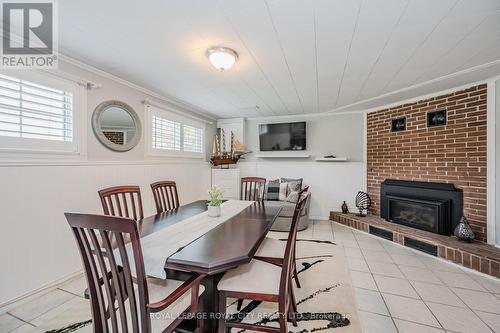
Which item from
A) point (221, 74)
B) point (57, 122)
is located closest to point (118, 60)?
point (57, 122)

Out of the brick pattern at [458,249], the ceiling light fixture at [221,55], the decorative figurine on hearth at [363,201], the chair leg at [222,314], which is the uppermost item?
the ceiling light fixture at [221,55]

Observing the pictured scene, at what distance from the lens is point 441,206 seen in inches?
126

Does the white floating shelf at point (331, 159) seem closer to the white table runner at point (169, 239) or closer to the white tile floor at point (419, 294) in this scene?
the white tile floor at point (419, 294)

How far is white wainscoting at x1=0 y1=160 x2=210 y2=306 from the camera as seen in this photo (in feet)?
6.18

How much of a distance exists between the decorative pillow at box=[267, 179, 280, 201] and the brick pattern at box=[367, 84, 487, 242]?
1.84 metres

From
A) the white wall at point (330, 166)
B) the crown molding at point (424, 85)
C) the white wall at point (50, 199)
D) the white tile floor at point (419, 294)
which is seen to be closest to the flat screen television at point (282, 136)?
the white wall at point (330, 166)

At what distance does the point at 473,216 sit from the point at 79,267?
488cm

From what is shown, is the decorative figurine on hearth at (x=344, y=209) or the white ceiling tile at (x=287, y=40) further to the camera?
the decorative figurine on hearth at (x=344, y=209)

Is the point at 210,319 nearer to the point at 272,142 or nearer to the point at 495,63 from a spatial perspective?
the point at 495,63

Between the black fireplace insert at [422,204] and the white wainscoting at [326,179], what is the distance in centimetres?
59

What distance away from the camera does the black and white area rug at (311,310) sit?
1.66 meters

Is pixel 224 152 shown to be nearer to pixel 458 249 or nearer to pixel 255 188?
pixel 255 188

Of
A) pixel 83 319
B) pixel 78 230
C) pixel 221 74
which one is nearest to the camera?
pixel 78 230

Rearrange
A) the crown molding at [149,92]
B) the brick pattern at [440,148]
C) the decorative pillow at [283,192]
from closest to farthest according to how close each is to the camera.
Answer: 1. the crown molding at [149,92]
2. the brick pattern at [440,148]
3. the decorative pillow at [283,192]
